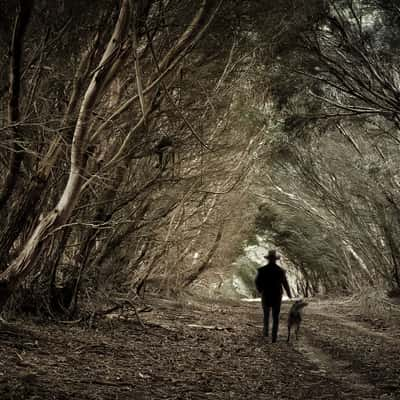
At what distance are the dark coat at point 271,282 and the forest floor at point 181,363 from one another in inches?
26.0

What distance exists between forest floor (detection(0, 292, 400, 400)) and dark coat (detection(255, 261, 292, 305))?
0.66 metres

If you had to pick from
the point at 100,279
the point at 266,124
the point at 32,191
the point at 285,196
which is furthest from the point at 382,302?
Answer: the point at 32,191

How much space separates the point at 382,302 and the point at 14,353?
1102 centimetres

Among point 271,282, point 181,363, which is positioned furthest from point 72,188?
Result: point 271,282

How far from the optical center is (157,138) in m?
7.47

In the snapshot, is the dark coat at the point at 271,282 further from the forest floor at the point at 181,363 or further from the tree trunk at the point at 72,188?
the tree trunk at the point at 72,188

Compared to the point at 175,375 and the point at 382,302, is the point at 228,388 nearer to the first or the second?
the point at 175,375

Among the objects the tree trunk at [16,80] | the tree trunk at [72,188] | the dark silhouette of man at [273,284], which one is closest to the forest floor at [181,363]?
the dark silhouette of man at [273,284]

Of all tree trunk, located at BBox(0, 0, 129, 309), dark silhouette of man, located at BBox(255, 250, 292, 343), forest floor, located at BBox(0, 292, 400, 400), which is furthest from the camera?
dark silhouette of man, located at BBox(255, 250, 292, 343)

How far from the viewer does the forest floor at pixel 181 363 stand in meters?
4.29

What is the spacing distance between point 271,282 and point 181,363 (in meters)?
2.49

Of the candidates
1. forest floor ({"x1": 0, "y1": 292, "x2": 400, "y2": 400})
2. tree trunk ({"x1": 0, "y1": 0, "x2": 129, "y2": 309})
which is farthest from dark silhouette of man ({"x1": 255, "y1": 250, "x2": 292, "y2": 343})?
tree trunk ({"x1": 0, "y1": 0, "x2": 129, "y2": 309})

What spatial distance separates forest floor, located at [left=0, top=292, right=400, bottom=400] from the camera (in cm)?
429

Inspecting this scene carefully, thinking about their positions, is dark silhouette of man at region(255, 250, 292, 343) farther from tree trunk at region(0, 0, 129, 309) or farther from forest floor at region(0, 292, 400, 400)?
tree trunk at region(0, 0, 129, 309)
